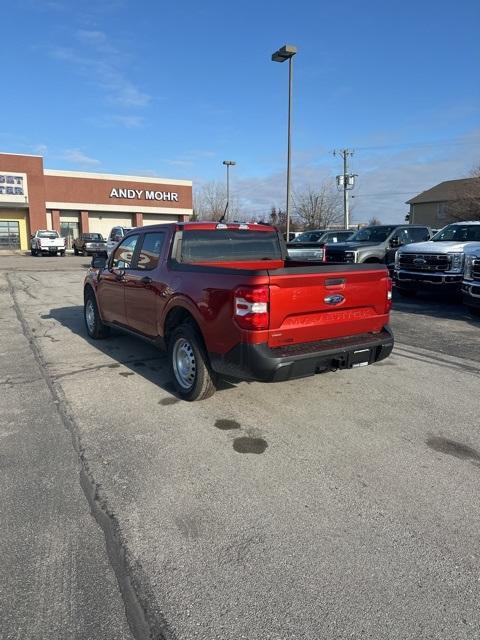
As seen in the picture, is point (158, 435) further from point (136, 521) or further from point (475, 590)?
point (475, 590)

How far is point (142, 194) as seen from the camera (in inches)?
1930

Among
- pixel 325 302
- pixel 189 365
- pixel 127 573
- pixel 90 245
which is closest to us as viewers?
pixel 127 573

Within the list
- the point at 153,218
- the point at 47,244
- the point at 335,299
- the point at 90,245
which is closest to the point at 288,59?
the point at 335,299

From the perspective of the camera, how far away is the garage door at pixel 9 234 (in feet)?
141

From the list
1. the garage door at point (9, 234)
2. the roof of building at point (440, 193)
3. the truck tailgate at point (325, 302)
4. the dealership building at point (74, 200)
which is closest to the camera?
the truck tailgate at point (325, 302)

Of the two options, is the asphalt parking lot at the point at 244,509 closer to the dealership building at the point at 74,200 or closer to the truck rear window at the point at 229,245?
the truck rear window at the point at 229,245

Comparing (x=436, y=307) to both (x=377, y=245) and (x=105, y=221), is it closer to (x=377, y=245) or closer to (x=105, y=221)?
(x=377, y=245)

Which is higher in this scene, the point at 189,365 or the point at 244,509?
the point at 189,365

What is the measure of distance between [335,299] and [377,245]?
1061 cm

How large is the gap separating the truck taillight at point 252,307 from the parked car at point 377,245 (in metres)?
10.4

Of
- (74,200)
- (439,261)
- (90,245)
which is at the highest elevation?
(74,200)

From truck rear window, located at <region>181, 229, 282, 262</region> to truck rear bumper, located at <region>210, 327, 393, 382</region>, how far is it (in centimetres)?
153

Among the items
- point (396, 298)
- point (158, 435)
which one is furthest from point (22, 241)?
point (158, 435)

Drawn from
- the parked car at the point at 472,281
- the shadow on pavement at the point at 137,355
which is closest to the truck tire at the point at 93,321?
the shadow on pavement at the point at 137,355
